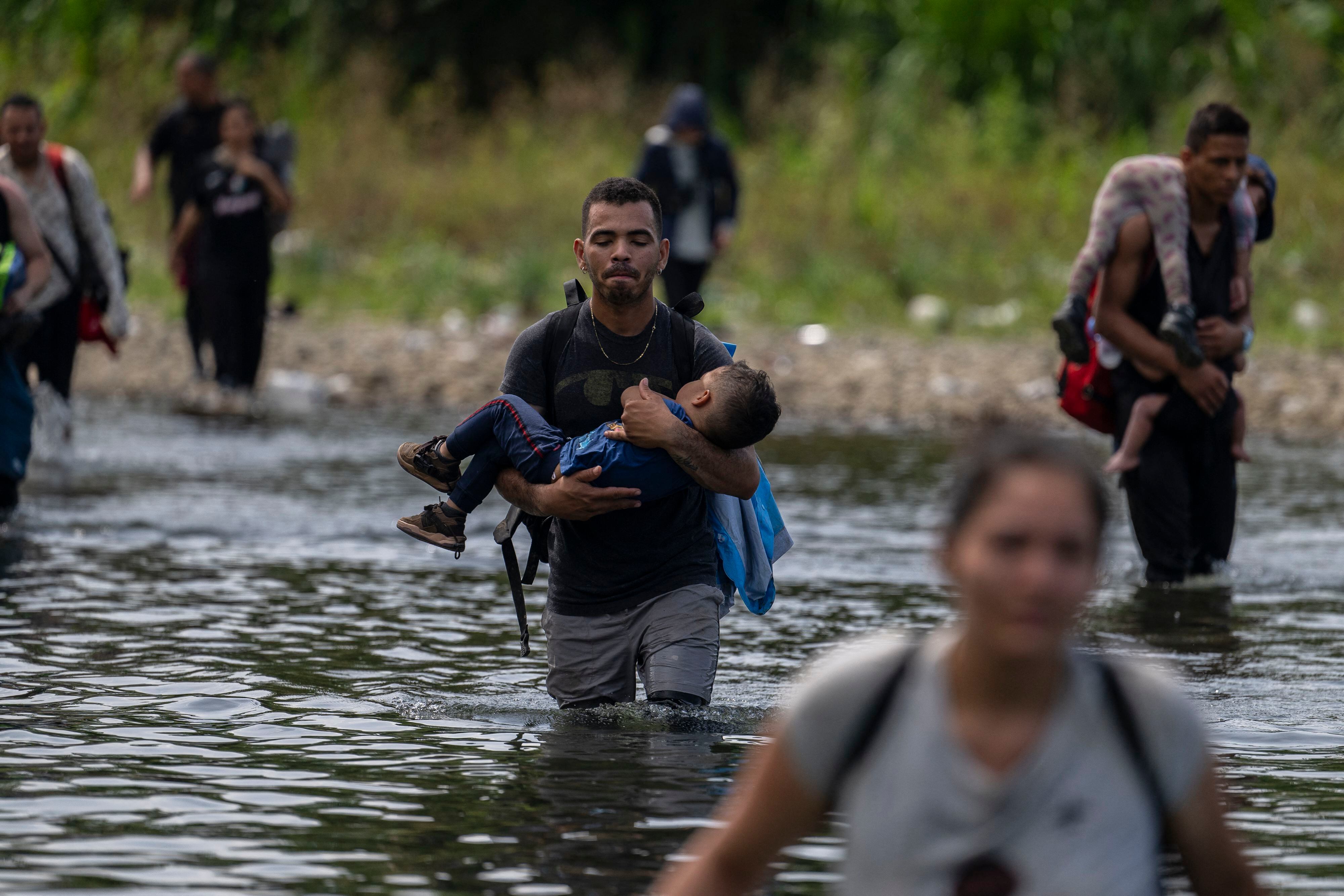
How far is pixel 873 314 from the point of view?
66.6ft

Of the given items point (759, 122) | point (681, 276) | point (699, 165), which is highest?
point (759, 122)

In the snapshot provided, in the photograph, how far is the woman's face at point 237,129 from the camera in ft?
49.1

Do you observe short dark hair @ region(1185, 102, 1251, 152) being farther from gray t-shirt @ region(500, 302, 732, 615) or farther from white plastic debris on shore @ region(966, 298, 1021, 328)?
white plastic debris on shore @ region(966, 298, 1021, 328)

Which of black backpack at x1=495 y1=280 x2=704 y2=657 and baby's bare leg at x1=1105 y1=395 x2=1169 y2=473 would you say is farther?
baby's bare leg at x1=1105 y1=395 x2=1169 y2=473

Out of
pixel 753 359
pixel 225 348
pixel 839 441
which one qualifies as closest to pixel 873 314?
pixel 753 359

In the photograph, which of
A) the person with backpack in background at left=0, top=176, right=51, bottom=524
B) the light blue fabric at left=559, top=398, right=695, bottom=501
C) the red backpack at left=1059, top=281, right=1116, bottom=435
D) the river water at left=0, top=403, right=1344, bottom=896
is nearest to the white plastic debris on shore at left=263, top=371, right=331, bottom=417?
the river water at left=0, top=403, right=1344, bottom=896

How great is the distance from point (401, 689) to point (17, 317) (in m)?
3.70

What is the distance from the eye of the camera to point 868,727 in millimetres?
2932

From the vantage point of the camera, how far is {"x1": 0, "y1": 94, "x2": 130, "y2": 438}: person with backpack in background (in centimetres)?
1091

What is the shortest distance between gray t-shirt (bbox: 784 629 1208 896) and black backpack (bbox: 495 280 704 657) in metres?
3.19

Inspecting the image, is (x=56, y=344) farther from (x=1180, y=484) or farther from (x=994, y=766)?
(x=994, y=766)

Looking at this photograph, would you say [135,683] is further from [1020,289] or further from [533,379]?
[1020,289]

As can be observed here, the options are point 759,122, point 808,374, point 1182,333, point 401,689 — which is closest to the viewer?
point 401,689

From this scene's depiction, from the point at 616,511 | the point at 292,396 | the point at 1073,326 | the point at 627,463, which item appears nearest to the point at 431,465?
the point at 616,511
